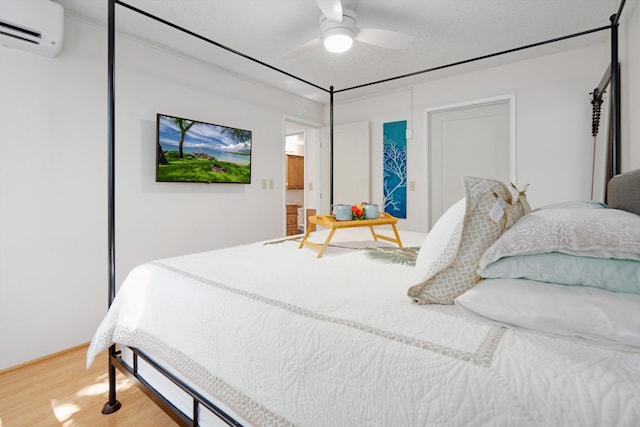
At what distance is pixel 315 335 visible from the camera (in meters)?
0.83

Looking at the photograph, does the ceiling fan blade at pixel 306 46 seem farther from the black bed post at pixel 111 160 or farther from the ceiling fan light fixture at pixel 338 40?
the black bed post at pixel 111 160

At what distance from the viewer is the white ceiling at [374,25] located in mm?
2287

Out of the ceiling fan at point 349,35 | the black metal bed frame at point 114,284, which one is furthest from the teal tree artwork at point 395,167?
the black metal bed frame at point 114,284

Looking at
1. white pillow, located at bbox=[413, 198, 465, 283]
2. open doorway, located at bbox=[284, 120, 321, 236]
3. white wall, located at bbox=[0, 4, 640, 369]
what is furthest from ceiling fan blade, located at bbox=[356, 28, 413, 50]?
open doorway, located at bbox=[284, 120, 321, 236]

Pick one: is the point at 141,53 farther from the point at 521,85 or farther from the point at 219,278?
the point at 521,85

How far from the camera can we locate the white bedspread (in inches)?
22.6

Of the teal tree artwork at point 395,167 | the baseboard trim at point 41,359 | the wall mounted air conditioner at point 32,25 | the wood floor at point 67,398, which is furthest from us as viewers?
the teal tree artwork at point 395,167

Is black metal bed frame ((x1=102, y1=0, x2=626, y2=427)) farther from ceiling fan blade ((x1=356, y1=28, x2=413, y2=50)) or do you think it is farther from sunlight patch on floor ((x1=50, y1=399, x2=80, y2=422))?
ceiling fan blade ((x1=356, y1=28, x2=413, y2=50))

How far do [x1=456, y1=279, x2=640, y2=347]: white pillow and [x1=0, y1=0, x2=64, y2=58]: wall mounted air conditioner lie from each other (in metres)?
2.84

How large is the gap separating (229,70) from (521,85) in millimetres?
3101

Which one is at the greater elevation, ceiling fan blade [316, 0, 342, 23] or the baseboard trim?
ceiling fan blade [316, 0, 342, 23]

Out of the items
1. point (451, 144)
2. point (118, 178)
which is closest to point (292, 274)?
point (118, 178)

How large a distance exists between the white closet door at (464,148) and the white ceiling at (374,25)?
56 cm

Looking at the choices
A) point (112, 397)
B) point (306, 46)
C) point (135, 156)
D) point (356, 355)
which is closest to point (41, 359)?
point (112, 397)
